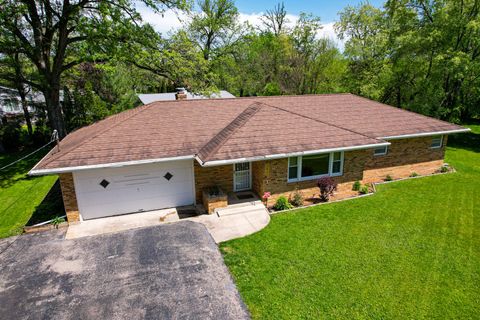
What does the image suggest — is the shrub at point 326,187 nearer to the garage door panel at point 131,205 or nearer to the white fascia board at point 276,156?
the white fascia board at point 276,156

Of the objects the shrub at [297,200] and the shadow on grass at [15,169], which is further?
the shadow on grass at [15,169]

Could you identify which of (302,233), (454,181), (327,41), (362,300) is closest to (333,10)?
(327,41)

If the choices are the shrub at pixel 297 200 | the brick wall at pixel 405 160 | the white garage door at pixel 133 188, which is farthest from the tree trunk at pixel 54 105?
the brick wall at pixel 405 160

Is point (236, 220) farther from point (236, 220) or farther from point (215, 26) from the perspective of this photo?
point (215, 26)

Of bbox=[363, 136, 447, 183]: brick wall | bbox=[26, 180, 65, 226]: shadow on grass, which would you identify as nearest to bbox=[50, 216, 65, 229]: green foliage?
bbox=[26, 180, 65, 226]: shadow on grass

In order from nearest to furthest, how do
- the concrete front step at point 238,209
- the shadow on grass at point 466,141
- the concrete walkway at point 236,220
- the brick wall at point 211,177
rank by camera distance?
the concrete walkway at point 236,220 → the concrete front step at point 238,209 → the brick wall at point 211,177 → the shadow on grass at point 466,141

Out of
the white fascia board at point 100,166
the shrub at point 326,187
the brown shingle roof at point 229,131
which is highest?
the brown shingle roof at point 229,131
